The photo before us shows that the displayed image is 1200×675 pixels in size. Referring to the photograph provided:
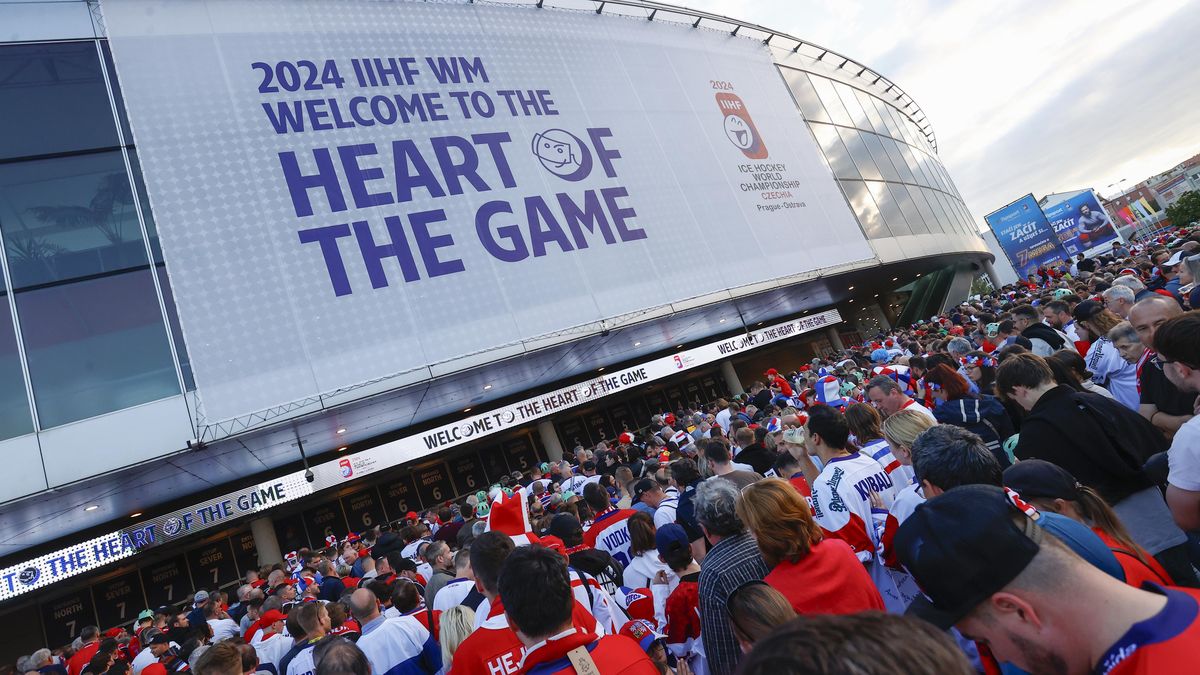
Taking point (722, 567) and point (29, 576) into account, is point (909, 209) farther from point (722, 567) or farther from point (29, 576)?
point (29, 576)

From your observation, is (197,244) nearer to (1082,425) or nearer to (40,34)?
(40,34)

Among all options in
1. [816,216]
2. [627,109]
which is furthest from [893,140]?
[627,109]

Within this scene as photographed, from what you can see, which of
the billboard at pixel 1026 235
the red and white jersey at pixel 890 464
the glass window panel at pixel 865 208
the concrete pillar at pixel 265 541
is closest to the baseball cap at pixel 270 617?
the red and white jersey at pixel 890 464

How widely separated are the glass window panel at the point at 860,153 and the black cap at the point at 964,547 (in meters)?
25.6

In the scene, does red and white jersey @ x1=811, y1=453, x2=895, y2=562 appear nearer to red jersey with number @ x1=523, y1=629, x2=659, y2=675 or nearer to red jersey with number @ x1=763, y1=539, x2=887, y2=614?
red jersey with number @ x1=763, y1=539, x2=887, y2=614

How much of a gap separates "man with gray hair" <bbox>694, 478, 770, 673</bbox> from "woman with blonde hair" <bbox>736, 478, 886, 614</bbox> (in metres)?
0.16

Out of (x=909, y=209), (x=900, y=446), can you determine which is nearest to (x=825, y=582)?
(x=900, y=446)

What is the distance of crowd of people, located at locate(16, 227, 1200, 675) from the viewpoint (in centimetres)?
139

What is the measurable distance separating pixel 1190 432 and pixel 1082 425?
1093 millimetres

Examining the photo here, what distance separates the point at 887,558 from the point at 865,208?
22.4 metres

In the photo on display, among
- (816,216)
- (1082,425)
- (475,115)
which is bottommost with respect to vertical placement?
(1082,425)

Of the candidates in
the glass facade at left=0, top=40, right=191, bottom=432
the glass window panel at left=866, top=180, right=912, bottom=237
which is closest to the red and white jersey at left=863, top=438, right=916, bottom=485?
the glass facade at left=0, top=40, right=191, bottom=432

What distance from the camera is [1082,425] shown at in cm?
338

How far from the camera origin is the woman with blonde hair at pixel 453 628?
374 centimetres
